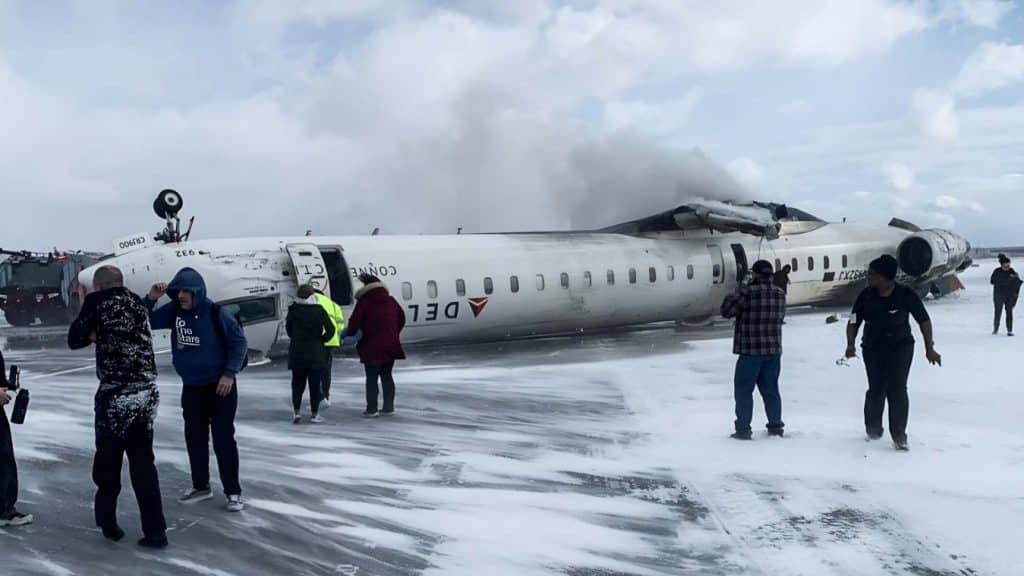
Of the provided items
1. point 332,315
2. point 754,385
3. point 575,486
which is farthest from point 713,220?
point 575,486

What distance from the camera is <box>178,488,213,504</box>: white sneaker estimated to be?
6.77 meters

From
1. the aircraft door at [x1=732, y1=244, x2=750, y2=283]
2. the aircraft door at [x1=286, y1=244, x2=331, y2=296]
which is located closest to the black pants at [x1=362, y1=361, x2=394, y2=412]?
the aircraft door at [x1=286, y1=244, x2=331, y2=296]

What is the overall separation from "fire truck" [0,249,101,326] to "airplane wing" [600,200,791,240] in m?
21.0

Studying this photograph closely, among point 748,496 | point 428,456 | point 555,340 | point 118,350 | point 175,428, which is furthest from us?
point 555,340

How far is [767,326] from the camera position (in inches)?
343

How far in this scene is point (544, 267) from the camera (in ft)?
61.4

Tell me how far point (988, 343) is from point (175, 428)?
47.0ft

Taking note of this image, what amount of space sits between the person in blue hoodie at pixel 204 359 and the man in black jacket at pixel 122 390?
603 millimetres

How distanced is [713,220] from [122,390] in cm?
1713

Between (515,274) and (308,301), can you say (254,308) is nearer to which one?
(515,274)

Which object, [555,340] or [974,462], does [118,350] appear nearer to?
[974,462]

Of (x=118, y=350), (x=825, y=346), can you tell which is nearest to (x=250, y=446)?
(x=118, y=350)

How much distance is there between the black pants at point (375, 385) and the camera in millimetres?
10633

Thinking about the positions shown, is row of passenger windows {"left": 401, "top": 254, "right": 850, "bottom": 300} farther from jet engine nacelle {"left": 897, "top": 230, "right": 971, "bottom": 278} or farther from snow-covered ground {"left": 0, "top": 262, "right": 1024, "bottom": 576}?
snow-covered ground {"left": 0, "top": 262, "right": 1024, "bottom": 576}
